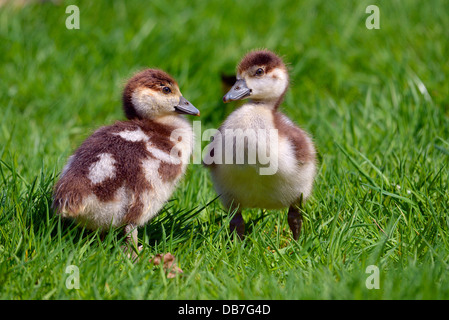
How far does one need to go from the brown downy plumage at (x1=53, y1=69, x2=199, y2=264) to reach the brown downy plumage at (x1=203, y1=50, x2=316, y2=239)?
281 mm

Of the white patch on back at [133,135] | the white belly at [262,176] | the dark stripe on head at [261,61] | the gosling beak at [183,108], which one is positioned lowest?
the white belly at [262,176]

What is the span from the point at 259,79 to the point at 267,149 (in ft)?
1.73

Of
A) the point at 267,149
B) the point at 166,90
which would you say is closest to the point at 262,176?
the point at 267,149

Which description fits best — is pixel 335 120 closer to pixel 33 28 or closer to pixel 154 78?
pixel 154 78

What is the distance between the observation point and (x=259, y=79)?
11.7ft

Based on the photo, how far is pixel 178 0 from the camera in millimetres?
7230

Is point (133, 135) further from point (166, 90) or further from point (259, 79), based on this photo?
point (259, 79)

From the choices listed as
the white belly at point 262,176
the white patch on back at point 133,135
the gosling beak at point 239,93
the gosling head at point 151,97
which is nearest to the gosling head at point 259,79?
the gosling beak at point 239,93

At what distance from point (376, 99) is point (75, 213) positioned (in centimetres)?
343

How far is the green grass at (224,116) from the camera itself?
2.87 metres

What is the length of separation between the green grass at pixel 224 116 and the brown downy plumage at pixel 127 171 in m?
0.13

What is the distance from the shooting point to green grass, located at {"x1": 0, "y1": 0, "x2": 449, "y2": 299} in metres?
2.87

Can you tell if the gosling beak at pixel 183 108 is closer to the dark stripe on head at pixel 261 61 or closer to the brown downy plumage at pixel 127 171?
the brown downy plumage at pixel 127 171

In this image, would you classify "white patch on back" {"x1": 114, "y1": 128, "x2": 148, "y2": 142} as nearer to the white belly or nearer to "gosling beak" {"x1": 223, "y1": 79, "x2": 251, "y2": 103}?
the white belly
